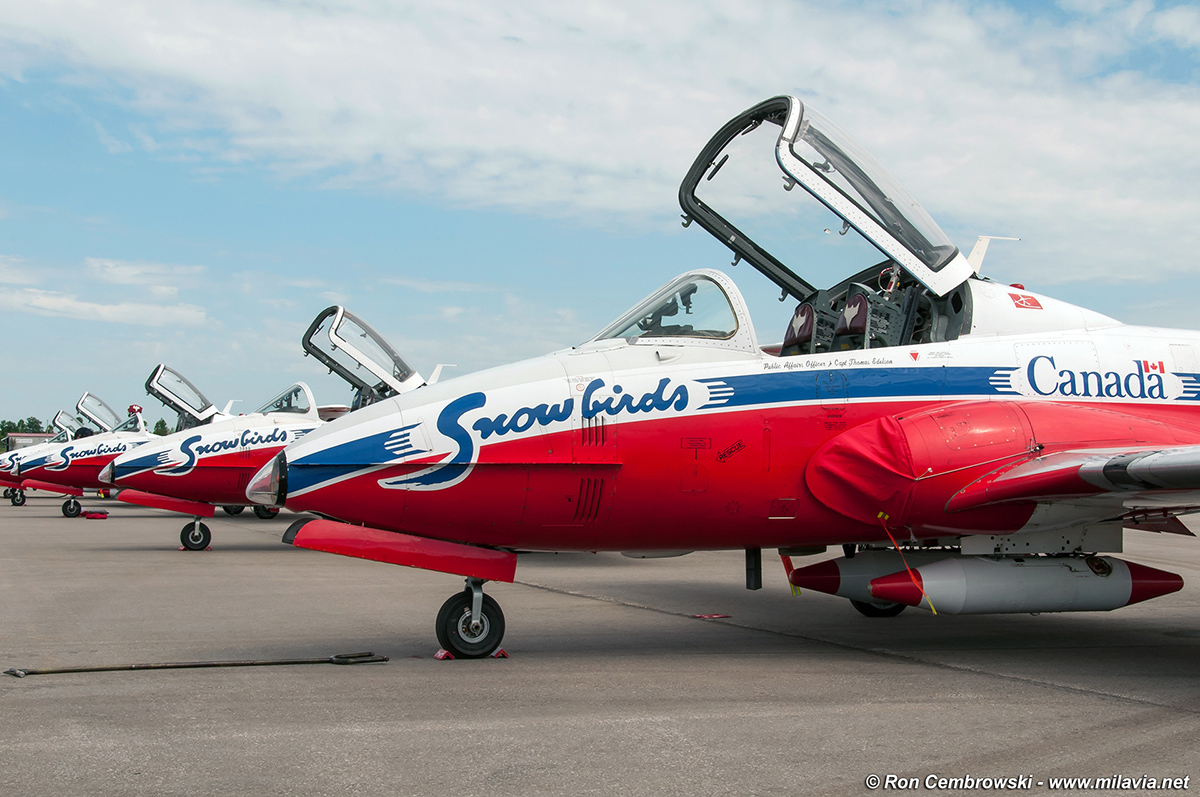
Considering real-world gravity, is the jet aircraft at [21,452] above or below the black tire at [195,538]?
above

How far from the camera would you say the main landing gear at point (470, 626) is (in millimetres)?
6398

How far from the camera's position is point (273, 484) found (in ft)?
19.3

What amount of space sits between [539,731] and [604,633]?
324cm

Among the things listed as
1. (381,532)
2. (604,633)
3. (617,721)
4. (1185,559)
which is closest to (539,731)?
(617,721)

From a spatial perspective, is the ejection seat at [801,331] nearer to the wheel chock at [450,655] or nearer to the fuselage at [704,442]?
the fuselage at [704,442]

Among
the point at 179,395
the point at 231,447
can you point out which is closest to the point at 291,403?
the point at 231,447

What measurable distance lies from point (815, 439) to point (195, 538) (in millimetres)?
12823

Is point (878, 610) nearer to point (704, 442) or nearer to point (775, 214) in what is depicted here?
point (704, 442)

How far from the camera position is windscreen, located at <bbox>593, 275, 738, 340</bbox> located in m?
6.71

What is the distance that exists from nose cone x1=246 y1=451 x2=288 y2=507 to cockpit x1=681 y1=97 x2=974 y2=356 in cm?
431

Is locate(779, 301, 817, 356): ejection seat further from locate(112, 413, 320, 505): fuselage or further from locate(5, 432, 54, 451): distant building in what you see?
locate(5, 432, 54, 451): distant building

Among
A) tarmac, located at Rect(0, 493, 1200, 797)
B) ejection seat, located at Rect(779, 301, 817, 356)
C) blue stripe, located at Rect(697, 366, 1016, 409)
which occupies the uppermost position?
ejection seat, located at Rect(779, 301, 817, 356)

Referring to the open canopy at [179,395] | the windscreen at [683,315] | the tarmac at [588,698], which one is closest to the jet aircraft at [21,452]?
the open canopy at [179,395]

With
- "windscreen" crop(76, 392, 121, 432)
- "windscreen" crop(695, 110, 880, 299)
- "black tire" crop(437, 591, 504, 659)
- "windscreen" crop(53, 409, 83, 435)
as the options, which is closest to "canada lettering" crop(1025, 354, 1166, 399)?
"windscreen" crop(695, 110, 880, 299)
